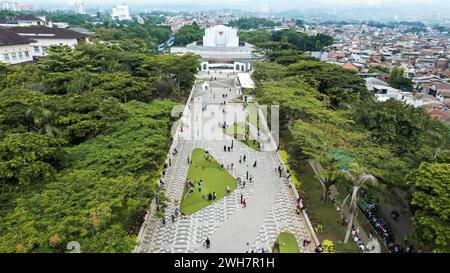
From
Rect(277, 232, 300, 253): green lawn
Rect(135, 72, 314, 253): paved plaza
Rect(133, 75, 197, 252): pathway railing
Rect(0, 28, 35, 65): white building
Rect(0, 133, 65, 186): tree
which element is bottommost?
Rect(277, 232, 300, 253): green lawn

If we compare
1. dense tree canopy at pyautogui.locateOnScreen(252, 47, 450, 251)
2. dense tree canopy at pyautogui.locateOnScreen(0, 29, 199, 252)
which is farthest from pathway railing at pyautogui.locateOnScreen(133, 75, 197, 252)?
dense tree canopy at pyautogui.locateOnScreen(252, 47, 450, 251)

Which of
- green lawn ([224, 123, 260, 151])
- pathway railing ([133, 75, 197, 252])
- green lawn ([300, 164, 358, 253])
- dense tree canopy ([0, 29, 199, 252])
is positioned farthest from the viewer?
green lawn ([224, 123, 260, 151])

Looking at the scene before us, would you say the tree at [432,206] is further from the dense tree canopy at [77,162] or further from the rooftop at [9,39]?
the rooftop at [9,39]

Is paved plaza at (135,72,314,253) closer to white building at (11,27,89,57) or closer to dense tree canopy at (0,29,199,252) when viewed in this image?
dense tree canopy at (0,29,199,252)

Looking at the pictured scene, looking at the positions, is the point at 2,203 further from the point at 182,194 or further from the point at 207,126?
the point at 207,126

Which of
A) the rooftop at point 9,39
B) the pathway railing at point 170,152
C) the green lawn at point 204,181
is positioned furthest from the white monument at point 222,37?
the green lawn at point 204,181

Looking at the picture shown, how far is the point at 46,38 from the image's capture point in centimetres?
4928

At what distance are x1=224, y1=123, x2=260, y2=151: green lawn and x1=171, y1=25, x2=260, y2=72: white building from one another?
104 ft

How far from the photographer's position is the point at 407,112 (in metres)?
22.3

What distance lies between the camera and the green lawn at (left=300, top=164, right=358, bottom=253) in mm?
15992

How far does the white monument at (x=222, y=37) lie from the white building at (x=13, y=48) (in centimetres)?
3715

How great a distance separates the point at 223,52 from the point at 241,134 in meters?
39.8
